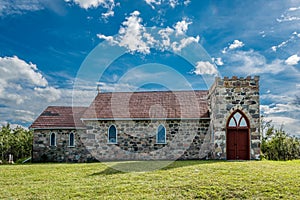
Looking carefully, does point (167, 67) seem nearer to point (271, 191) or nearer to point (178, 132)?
point (178, 132)

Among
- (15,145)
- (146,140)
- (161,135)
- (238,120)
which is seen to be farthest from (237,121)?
(15,145)

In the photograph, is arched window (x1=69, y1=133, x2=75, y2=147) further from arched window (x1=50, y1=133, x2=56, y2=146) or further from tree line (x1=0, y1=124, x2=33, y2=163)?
tree line (x1=0, y1=124, x2=33, y2=163)

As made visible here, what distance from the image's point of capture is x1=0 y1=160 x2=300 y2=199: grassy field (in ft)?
29.5

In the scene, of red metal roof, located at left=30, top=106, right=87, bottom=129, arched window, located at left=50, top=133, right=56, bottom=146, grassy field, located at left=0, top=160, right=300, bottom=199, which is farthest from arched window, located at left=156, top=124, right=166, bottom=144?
arched window, located at left=50, top=133, right=56, bottom=146

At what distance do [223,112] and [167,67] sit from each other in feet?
15.5

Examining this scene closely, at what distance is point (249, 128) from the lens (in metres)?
17.0

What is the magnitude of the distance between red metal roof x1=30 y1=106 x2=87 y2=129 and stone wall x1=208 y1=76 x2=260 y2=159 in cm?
1063

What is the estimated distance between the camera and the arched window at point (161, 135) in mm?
19625

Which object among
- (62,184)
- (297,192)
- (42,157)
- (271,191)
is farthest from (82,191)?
(42,157)

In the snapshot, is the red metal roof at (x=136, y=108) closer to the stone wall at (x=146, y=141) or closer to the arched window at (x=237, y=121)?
the stone wall at (x=146, y=141)

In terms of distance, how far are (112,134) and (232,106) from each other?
8244mm

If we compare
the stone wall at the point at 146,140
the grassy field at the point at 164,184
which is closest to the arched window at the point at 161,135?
the stone wall at the point at 146,140

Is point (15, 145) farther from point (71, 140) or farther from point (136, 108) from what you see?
point (136, 108)

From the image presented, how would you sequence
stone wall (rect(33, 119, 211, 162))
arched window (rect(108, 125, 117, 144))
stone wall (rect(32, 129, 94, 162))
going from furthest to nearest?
stone wall (rect(32, 129, 94, 162)), arched window (rect(108, 125, 117, 144)), stone wall (rect(33, 119, 211, 162))
